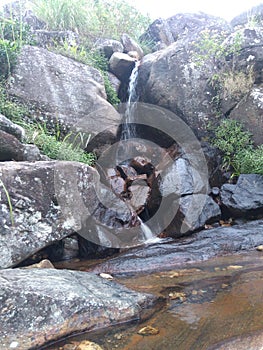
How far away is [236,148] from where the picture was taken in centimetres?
655

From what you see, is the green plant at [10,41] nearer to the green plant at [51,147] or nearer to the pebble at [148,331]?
the green plant at [51,147]

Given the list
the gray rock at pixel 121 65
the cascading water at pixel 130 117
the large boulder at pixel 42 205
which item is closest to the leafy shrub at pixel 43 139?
the large boulder at pixel 42 205

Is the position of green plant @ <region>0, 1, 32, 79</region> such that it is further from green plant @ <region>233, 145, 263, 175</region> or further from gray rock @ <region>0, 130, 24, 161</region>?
green plant @ <region>233, 145, 263, 175</region>

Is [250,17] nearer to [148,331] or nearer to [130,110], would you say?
[130,110]

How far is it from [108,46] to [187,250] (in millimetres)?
7005

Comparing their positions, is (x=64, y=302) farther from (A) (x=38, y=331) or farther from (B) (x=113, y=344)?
(B) (x=113, y=344)

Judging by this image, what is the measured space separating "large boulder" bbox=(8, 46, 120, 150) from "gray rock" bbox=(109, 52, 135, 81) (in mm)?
1811

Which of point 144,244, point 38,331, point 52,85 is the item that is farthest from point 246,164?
point 38,331

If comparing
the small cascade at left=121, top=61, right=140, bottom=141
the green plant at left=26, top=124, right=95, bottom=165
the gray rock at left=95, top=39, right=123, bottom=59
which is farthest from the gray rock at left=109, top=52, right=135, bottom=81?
the green plant at left=26, top=124, right=95, bottom=165

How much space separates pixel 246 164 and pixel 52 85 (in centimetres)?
437

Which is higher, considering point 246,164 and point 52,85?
point 52,85

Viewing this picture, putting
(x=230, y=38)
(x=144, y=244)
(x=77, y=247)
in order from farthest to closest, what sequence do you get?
(x=230, y=38) → (x=144, y=244) → (x=77, y=247)

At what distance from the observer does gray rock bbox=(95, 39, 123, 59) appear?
8898 mm

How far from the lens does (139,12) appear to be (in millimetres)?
11625
